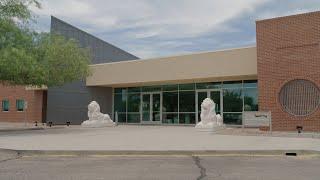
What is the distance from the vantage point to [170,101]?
34500 mm

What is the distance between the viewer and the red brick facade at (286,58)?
2353 cm

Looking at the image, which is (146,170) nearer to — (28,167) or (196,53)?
(28,167)

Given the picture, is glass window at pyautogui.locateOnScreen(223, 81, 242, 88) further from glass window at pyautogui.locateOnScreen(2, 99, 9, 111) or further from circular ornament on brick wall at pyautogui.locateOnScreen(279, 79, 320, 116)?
glass window at pyautogui.locateOnScreen(2, 99, 9, 111)

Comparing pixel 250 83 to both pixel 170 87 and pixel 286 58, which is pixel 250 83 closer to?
pixel 286 58

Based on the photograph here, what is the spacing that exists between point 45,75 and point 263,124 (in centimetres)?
1216

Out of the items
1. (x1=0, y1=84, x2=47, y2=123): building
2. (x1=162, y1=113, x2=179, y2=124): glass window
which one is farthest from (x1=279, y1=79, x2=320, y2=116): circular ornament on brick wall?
(x1=0, y1=84, x2=47, y2=123): building

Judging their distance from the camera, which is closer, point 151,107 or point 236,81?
point 236,81

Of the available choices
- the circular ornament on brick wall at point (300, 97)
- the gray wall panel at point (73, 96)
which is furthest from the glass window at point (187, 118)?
the circular ornament on brick wall at point (300, 97)

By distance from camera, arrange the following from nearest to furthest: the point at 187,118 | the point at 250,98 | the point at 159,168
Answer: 1. the point at 159,168
2. the point at 250,98
3. the point at 187,118

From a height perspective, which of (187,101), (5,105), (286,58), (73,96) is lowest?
(5,105)

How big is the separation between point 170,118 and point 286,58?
1213 cm

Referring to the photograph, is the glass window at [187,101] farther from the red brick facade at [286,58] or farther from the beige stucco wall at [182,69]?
the red brick facade at [286,58]

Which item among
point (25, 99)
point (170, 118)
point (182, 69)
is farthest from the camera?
point (25, 99)

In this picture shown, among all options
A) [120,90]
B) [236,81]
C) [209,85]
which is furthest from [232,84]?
[120,90]
